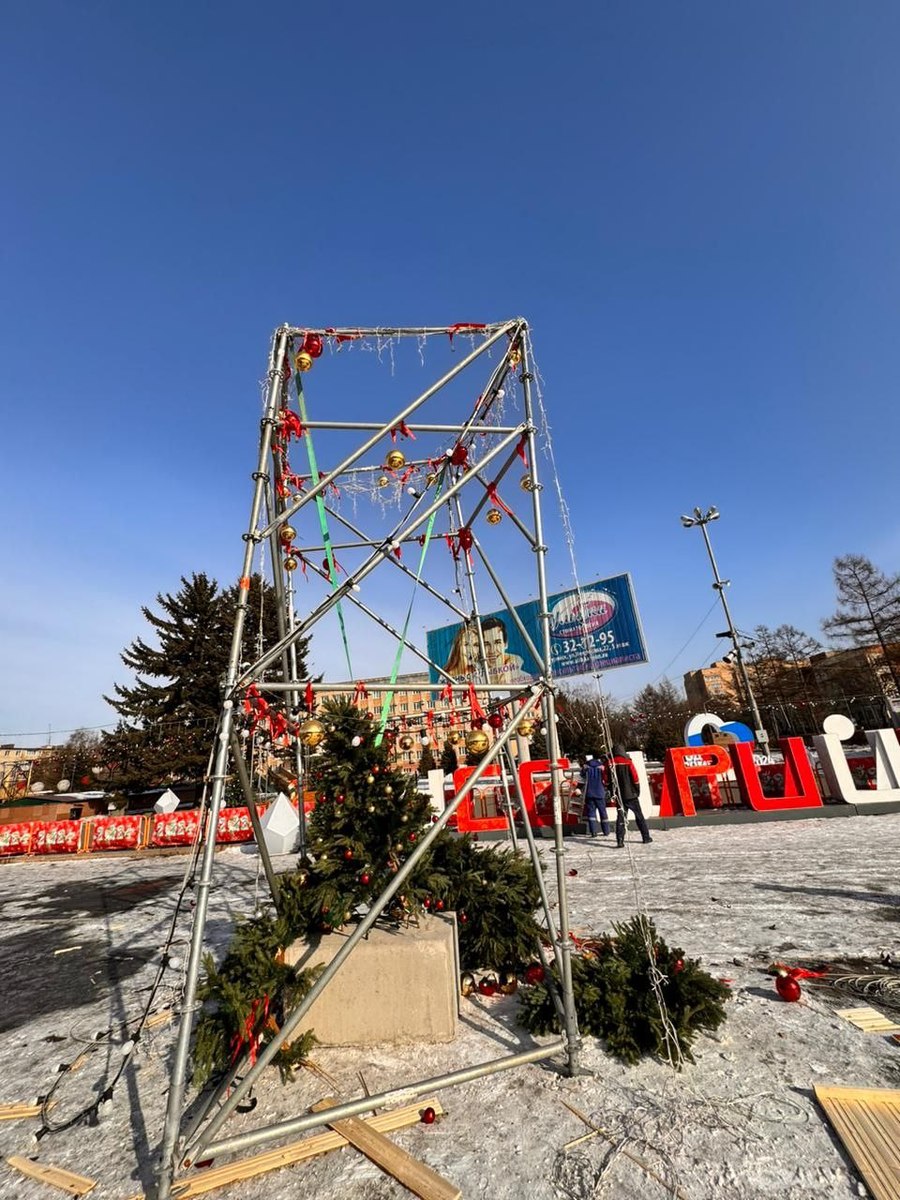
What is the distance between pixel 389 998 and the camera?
3.80 meters

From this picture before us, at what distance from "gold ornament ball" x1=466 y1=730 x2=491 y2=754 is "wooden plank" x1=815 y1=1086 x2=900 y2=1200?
2795 millimetres

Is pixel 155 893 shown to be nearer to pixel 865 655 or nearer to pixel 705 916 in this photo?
pixel 705 916

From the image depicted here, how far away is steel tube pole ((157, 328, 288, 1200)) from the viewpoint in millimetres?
2434

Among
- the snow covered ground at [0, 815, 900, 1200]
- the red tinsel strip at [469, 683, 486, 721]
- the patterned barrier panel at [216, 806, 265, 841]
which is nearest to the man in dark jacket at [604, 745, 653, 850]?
the snow covered ground at [0, 815, 900, 1200]

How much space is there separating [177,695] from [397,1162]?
31539 mm

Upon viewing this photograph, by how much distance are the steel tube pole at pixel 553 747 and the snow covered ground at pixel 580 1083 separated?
12.4 inches

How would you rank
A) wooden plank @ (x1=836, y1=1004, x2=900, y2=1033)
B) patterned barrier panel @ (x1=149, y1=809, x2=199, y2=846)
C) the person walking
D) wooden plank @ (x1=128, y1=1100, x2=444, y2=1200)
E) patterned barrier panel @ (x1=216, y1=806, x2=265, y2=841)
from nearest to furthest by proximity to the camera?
wooden plank @ (x1=128, y1=1100, x2=444, y2=1200)
wooden plank @ (x1=836, y1=1004, x2=900, y2=1033)
the person walking
patterned barrier panel @ (x1=216, y1=806, x2=265, y2=841)
patterned barrier panel @ (x1=149, y1=809, x2=199, y2=846)

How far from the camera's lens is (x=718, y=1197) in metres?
2.31

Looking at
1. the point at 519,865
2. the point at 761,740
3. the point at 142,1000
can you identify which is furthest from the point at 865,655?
the point at 142,1000

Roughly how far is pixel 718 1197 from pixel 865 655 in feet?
164

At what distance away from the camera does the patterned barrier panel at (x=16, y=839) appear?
19.0 meters

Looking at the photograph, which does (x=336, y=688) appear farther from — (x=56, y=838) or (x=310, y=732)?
(x=56, y=838)

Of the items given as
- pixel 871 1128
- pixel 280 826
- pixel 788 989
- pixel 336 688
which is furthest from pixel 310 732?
pixel 280 826

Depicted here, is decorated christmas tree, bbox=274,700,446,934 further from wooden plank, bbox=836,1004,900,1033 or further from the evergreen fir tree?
the evergreen fir tree
